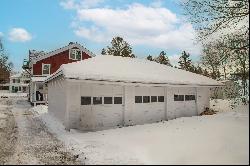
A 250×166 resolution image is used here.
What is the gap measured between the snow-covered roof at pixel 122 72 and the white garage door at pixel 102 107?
28.0 inches

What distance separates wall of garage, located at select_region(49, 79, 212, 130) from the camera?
16.0 meters

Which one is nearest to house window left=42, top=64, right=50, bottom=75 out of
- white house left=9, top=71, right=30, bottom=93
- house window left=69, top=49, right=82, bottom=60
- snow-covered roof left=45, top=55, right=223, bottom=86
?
house window left=69, top=49, right=82, bottom=60

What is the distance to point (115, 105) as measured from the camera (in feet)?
56.5

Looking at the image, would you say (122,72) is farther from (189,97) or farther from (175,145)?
(175,145)

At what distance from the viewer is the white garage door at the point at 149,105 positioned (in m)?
18.2

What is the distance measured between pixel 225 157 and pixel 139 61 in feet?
51.8

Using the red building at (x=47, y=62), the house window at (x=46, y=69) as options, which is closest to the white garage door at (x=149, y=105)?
the red building at (x=47, y=62)

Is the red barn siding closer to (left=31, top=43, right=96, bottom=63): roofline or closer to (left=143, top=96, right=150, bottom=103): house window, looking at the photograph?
(left=31, top=43, right=96, bottom=63): roofline

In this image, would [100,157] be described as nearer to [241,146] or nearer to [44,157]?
[44,157]

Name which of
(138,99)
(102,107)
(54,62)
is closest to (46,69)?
(54,62)

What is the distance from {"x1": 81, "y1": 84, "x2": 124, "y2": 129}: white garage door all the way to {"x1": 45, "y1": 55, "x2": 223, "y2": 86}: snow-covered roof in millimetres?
710

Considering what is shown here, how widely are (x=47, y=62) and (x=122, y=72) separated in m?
22.0

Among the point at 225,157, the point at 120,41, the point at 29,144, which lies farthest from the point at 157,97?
the point at 120,41

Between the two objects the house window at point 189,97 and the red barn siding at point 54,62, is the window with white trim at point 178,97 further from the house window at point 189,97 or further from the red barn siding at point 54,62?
the red barn siding at point 54,62
